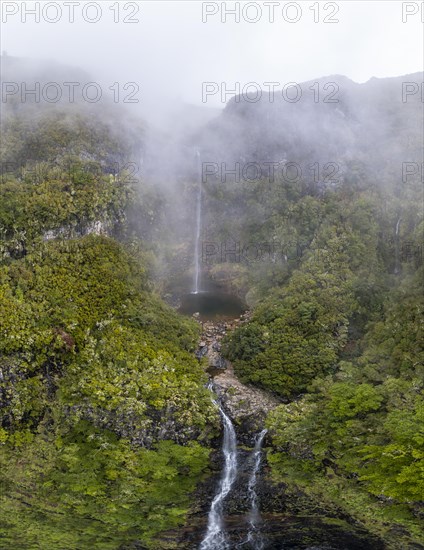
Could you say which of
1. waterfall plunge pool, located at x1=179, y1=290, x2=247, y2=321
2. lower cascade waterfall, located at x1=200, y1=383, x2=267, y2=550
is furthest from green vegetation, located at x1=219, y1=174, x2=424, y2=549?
waterfall plunge pool, located at x1=179, y1=290, x2=247, y2=321

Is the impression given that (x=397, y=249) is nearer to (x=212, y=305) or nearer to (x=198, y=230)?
(x=212, y=305)

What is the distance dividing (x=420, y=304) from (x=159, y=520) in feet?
89.5

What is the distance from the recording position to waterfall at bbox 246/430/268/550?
2668cm

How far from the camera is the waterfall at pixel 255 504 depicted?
26681 millimetres

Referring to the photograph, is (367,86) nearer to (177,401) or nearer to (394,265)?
(394,265)

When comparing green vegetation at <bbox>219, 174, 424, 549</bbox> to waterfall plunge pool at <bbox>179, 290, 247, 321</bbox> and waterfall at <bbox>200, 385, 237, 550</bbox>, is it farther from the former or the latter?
waterfall plunge pool at <bbox>179, 290, 247, 321</bbox>

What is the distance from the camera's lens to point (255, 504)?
30297mm

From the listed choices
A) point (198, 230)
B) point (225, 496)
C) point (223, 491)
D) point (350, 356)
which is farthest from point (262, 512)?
→ point (198, 230)

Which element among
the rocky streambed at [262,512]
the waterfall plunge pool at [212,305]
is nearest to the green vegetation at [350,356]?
the rocky streambed at [262,512]

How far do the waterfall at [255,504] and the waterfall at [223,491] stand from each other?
4.09 feet

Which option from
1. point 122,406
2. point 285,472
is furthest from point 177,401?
point 285,472

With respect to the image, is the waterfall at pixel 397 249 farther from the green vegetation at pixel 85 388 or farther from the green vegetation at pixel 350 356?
the green vegetation at pixel 85 388

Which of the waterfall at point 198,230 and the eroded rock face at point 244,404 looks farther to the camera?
the waterfall at point 198,230

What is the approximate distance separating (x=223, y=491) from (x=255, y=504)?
2.30 meters
